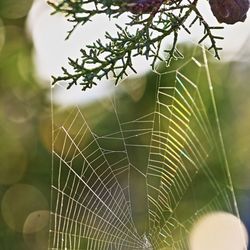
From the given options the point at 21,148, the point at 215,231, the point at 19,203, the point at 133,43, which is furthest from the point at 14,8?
the point at 133,43

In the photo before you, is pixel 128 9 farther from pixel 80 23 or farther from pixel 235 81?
pixel 235 81

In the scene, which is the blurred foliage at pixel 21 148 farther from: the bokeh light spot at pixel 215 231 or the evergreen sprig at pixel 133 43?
A: the evergreen sprig at pixel 133 43

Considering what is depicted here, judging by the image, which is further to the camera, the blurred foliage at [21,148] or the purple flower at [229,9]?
the blurred foliage at [21,148]

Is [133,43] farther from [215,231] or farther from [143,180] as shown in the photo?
[143,180]

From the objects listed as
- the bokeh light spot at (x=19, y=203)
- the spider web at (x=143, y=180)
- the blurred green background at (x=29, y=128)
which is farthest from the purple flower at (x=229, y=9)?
the bokeh light spot at (x=19, y=203)

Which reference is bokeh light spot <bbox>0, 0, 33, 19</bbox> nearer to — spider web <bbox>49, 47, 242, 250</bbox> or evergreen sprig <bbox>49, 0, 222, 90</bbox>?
spider web <bbox>49, 47, 242, 250</bbox>

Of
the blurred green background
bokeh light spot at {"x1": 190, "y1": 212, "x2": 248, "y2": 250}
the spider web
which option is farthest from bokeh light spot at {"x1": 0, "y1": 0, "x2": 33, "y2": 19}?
bokeh light spot at {"x1": 190, "y1": 212, "x2": 248, "y2": 250}
